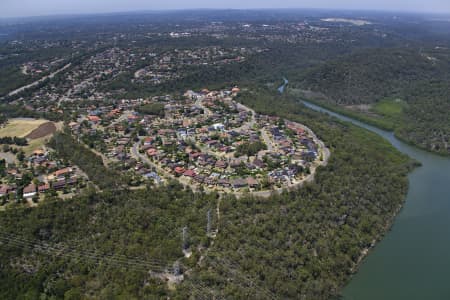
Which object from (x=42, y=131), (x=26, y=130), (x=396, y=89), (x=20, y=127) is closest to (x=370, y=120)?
(x=396, y=89)

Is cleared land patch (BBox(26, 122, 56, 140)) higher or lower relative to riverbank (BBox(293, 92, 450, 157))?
higher

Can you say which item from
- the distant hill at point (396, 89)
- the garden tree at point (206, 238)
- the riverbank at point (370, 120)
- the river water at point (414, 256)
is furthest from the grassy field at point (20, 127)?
the distant hill at point (396, 89)

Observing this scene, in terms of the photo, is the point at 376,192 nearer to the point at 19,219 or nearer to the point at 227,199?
the point at 227,199

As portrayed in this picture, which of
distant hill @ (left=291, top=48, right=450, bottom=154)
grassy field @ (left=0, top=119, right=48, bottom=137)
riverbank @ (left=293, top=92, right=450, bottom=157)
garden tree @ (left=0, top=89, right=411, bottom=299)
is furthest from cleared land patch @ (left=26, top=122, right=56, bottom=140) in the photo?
distant hill @ (left=291, top=48, right=450, bottom=154)

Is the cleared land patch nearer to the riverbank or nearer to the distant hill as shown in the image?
the riverbank

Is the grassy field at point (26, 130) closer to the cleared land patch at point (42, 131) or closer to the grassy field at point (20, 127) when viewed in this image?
the grassy field at point (20, 127)

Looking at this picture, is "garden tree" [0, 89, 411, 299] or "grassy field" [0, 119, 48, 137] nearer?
"garden tree" [0, 89, 411, 299]

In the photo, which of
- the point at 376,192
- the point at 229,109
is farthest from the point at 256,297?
the point at 229,109
